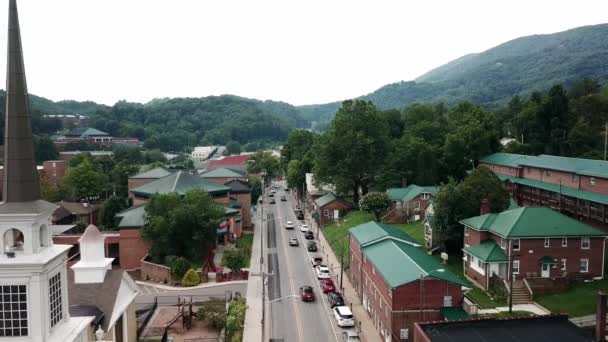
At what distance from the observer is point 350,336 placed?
33375mm

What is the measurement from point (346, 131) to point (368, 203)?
18142 mm

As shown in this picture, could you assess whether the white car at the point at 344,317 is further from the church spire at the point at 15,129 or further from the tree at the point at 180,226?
the church spire at the point at 15,129

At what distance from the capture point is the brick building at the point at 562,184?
4675 cm

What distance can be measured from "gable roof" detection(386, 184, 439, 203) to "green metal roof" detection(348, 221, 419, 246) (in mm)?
18709

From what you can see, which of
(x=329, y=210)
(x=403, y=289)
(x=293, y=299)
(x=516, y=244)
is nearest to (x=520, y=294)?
(x=516, y=244)

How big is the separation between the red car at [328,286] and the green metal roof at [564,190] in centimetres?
2421

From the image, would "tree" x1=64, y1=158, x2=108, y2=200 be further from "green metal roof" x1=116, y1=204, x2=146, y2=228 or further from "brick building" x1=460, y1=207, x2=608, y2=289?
"brick building" x1=460, y1=207, x2=608, y2=289

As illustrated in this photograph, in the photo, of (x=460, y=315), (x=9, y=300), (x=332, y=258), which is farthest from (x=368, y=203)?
(x=9, y=300)

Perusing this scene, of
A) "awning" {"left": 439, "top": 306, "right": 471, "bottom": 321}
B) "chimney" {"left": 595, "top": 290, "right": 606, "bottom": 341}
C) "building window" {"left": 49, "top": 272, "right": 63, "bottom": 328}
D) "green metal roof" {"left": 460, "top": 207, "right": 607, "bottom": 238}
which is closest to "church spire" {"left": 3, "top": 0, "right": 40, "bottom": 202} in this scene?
"building window" {"left": 49, "top": 272, "right": 63, "bottom": 328}

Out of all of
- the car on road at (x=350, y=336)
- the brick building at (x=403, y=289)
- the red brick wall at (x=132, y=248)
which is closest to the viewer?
the brick building at (x=403, y=289)

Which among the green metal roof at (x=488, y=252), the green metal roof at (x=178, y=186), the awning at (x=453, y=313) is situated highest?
the green metal roof at (x=178, y=186)

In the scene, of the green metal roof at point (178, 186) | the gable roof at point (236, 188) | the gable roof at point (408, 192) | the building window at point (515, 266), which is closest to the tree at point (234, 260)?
the green metal roof at point (178, 186)

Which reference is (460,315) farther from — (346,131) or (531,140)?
(531,140)

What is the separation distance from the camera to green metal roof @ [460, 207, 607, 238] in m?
38.0
